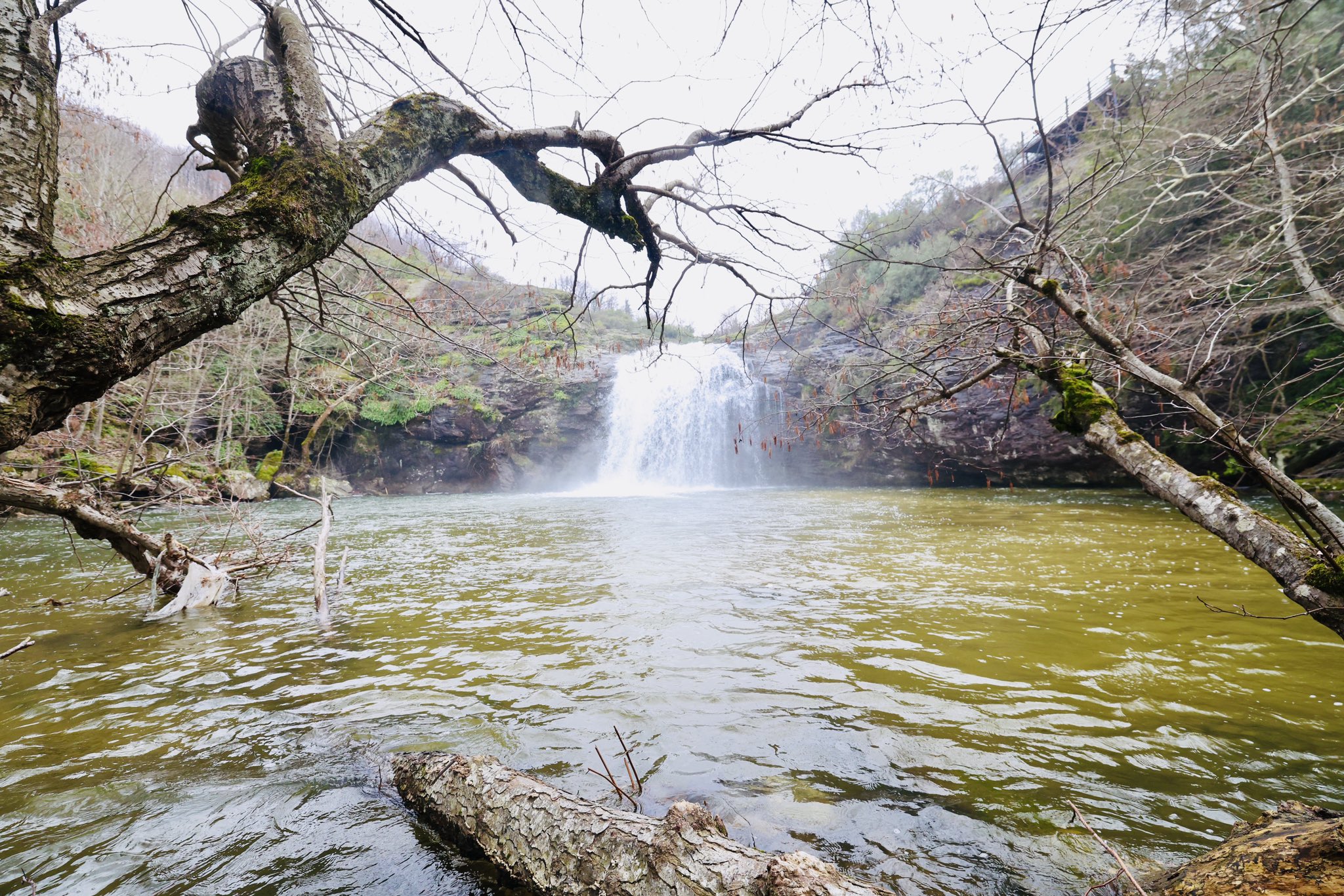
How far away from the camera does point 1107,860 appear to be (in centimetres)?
204

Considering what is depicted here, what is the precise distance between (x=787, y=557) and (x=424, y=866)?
20.2 ft

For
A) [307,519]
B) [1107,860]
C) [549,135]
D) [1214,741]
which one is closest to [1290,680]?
[1214,741]

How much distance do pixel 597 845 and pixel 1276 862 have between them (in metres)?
1.70

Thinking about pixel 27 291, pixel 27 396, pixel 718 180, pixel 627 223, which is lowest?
pixel 27 396

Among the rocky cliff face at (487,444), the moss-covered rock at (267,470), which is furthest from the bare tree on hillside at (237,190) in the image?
the rocky cliff face at (487,444)

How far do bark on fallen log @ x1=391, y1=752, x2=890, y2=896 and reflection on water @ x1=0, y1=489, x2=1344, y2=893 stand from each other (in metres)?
0.20

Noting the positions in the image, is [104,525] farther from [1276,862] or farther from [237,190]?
[1276,862]

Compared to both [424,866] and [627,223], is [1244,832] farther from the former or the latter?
[627,223]

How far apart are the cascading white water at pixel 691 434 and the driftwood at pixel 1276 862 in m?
20.1

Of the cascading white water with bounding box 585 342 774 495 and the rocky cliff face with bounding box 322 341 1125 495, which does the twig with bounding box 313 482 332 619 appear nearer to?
the rocky cliff face with bounding box 322 341 1125 495

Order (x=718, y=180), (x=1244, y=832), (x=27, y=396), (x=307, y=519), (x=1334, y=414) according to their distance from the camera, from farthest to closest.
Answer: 1. (x=307, y=519)
2. (x=718, y=180)
3. (x=1334, y=414)
4. (x=1244, y=832)
5. (x=27, y=396)

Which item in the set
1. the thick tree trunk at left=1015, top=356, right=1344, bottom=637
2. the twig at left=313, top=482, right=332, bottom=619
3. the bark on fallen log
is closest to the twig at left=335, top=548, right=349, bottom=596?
the twig at left=313, top=482, right=332, bottom=619

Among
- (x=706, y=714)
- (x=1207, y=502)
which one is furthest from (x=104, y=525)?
(x=1207, y=502)

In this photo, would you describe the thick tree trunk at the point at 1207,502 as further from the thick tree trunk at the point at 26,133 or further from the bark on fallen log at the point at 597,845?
the thick tree trunk at the point at 26,133
